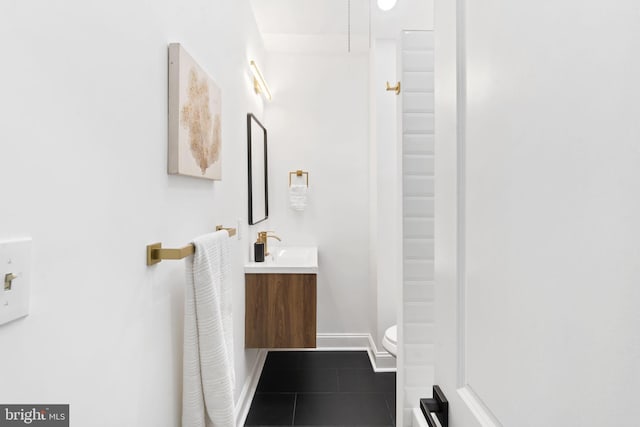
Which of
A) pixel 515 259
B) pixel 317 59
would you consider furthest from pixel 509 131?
pixel 317 59

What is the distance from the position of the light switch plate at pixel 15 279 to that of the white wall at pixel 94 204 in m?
0.02

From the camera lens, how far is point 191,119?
1.24 meters

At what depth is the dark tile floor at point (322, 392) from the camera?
7.06 feet

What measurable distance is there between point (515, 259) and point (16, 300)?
699 mm

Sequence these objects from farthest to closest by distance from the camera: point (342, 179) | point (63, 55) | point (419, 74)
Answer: point (342, 179)
point (419, 74)
point (63, 55)

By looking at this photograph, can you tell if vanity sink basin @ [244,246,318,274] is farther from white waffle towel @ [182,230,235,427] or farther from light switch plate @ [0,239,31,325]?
light switch plate @ [0,239,31,325]

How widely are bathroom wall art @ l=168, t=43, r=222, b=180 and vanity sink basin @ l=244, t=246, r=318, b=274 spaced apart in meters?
0.90

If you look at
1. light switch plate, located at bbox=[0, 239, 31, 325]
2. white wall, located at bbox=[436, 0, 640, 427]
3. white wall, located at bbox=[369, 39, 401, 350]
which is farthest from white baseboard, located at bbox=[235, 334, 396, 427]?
white wall, located at bbox=[436, 0, 640, 427]

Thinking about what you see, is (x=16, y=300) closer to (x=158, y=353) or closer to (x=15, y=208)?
(x=15, y=208)

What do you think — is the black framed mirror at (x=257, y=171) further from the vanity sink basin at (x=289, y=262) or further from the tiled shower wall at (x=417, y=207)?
the tiled shower wall at (x=417, y=207)

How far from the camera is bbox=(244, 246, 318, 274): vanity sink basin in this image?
2334 mm

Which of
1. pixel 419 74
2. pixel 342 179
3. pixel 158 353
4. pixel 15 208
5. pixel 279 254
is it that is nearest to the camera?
pixel 15 208

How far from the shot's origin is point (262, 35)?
299 centimetres

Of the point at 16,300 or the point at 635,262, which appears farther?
the point at 16,300
